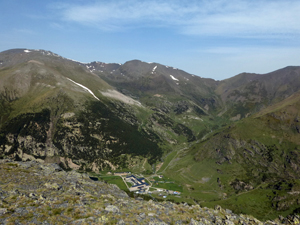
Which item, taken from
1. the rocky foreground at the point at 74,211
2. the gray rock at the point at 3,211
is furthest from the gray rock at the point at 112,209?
the gray rock at the point at 3,211

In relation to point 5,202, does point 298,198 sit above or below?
below

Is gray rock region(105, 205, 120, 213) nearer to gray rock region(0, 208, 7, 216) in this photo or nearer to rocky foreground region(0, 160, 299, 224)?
rocky foreground region(0, 160, 299, 224)

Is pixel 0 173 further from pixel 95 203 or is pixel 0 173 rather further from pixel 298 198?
pixel 298 198

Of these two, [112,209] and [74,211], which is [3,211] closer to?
[74,211]

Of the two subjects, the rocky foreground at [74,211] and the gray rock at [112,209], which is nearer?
the rocky foreground at [74,211]

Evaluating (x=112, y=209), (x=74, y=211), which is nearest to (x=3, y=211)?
(x=74, y=211)

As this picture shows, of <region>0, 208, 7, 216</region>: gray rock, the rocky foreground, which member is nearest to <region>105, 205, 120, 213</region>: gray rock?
the rocky foreground

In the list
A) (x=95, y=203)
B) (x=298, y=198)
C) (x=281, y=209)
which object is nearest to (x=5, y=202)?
(x=95, y=203)

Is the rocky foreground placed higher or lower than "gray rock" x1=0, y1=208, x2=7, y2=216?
lower

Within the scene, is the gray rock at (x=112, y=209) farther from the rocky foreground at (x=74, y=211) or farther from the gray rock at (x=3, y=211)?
the gray rock at (x=3, y=211)

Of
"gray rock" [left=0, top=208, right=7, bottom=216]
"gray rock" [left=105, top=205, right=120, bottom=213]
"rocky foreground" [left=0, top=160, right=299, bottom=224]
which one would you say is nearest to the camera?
"gray rock" [left=0, top=208, right=7, bottom=216]

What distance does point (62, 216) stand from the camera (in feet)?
113

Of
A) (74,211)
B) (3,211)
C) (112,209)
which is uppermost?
(3,211)

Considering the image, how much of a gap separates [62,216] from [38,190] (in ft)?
61.5
